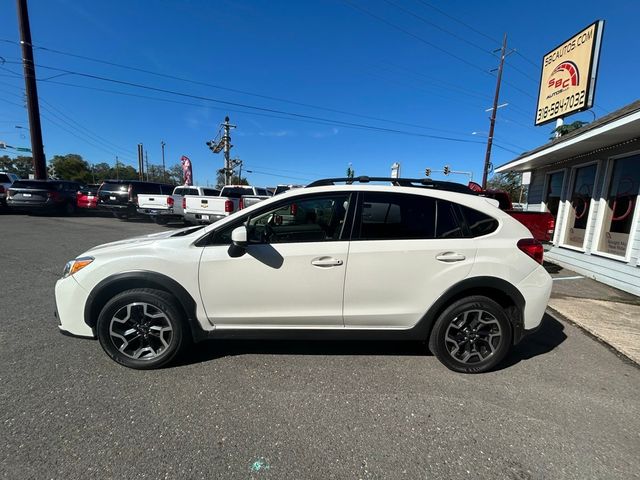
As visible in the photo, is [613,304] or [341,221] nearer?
[341,221]

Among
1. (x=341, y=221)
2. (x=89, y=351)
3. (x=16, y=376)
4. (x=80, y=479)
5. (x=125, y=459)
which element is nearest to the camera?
(x=80, y=479)

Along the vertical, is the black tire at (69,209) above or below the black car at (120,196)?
below

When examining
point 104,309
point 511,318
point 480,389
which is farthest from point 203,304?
point 511,318

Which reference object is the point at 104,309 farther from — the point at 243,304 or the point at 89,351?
the point at 243,304

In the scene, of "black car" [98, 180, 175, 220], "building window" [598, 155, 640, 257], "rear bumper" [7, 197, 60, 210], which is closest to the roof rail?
"building window" [598, 155, 640, 257]

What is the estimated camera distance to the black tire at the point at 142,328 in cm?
276

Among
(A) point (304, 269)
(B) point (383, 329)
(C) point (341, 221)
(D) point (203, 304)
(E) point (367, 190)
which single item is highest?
(E) point (367, 190)

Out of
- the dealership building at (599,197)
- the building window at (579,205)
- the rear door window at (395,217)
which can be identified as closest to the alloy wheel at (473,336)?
the rear door window at (395,217)

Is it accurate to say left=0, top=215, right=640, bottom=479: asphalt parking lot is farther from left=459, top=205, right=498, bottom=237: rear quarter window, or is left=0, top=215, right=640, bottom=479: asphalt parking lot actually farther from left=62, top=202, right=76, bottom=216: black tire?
left=62, top=202, right=76, bottom=216: black tire

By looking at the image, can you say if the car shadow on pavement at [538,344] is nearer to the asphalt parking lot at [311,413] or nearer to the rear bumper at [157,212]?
the asphalt parking lot at [311,413]

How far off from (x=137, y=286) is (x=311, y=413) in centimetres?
183

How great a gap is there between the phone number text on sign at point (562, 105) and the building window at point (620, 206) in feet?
22.5

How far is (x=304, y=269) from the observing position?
2.77 meters

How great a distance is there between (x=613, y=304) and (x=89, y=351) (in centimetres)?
742
